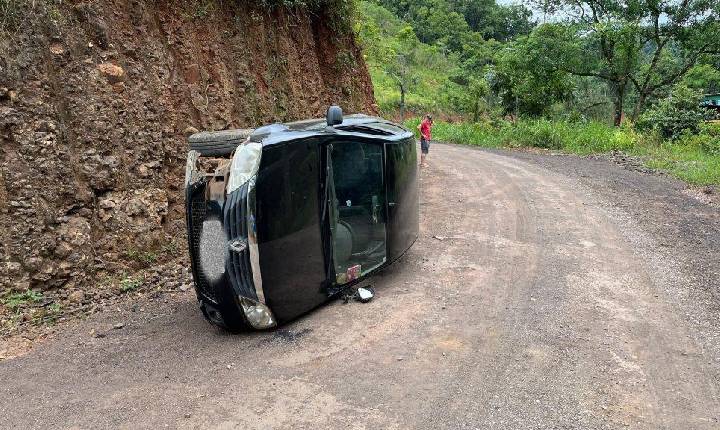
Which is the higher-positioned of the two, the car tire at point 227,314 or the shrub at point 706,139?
Answer: the car tire at point 227,314

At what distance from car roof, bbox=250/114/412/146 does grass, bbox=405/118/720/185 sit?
10.3 m

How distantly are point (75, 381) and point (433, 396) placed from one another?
10.1 ft

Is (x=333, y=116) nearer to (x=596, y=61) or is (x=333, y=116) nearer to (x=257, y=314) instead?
(x=257, y=314)

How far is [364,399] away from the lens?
4.39 metres

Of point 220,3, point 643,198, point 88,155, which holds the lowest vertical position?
point 643,198

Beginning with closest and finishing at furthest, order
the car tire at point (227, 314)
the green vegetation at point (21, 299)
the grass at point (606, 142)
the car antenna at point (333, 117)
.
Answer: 1. the car tire at point (227, 314)
2. the green vegetation at point (21, 299)
3. the car antenna at point (333, 117)
4. the grass at point (606, 142)

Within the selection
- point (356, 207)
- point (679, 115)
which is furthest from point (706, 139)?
point (356, 207)

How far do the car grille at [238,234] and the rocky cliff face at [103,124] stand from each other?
2.29 metres

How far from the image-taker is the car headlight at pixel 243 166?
16.5 feet

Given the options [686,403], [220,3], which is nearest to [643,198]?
[686,403]

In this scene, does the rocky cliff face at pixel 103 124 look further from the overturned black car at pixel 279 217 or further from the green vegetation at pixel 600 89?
the green vegetation at pixel 600 89

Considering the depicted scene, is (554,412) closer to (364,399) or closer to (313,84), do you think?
(364,399)

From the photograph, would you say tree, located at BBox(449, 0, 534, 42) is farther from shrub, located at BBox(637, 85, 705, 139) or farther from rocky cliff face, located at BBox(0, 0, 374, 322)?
rocky cliff face, located at BBox(0, 0, 374, 322)

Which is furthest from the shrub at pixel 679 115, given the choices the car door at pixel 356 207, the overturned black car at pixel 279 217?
the overturned black car at pixel 279 217
